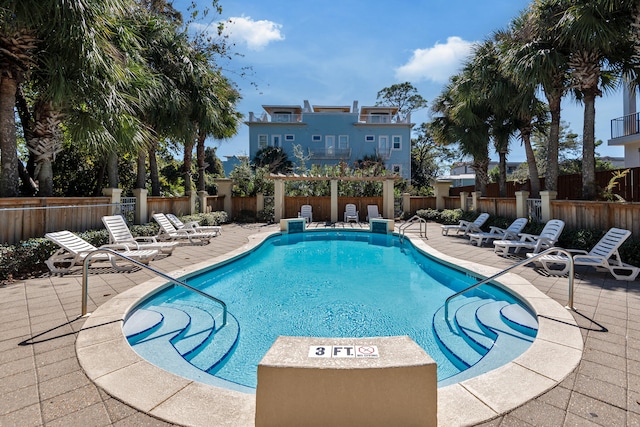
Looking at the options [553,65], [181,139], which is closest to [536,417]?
[553,65]

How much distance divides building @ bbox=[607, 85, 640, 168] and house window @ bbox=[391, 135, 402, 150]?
50.0ft

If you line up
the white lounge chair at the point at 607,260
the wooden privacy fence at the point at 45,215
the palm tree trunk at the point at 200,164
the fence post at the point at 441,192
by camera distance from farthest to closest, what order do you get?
the fence post at the point at 441,192
the palm tree trunk at the point at 200,164
the wooden privacy fence at the point at 45,215
the white lounge chair at the point at 607,260

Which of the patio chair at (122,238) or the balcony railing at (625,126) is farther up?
the balcony railing at (625,126)

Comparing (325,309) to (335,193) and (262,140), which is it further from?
(262,140)

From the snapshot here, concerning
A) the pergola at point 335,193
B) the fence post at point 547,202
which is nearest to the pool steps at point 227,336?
the fence post at point 547,202

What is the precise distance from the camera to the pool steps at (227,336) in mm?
3369

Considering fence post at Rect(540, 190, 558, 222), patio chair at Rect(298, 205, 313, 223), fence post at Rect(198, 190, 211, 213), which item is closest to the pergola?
patio chair at Rect(298, 205, 313, 223)

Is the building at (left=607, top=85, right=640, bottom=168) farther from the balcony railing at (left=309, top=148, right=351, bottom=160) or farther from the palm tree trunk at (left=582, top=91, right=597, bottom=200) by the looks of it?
the balcony railing at (left=309, top=148, right=351, bottom=160)

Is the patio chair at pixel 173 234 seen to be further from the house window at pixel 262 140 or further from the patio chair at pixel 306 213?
the house window at pixel 262 140

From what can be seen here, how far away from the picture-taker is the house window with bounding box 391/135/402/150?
2831 cm

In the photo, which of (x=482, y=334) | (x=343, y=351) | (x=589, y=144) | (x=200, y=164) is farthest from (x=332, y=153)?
(x=343, y=351)

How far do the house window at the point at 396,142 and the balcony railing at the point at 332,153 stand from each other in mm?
4117

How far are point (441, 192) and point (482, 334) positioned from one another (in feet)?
50.6

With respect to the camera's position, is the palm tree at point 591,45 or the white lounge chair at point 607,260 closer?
the white lounge chair at point 607,260
